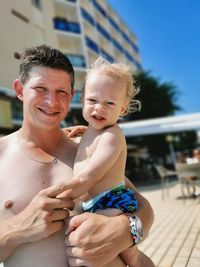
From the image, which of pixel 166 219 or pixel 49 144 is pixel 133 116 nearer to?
pixel 166 219

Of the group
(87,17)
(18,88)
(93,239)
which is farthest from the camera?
(87,17)

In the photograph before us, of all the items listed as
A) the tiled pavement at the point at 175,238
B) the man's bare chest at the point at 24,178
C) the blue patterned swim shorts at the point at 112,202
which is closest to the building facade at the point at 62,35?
the man's bare chest at the point at 24,178

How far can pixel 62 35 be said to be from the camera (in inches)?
1174

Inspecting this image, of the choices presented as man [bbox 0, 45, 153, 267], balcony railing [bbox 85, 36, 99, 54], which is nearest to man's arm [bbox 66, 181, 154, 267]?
man [bbox 0, 45, 153, 267]

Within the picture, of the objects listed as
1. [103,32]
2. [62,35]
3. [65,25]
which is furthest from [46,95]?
[103,32]

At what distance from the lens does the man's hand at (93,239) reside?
4.77ft

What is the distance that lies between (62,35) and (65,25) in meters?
0.84

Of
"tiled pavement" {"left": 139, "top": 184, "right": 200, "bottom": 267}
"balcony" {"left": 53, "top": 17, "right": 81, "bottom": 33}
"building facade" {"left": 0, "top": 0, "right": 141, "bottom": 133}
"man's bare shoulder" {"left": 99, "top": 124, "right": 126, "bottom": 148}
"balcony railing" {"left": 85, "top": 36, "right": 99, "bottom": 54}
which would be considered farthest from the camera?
"balcony railing" {"left": 85, "top": 36, "right": 99, "bottom": 54}

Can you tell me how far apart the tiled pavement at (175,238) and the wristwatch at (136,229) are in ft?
8.02

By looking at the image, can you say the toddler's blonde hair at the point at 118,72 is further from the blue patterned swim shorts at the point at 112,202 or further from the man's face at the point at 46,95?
the blue patterned swim shorts at the point at 112,202

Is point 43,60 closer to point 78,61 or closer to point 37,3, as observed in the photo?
point 37,3

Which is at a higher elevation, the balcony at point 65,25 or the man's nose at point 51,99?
the balcony at point 65,25

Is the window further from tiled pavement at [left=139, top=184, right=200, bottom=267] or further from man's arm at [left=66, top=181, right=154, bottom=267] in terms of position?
man's arm at [left=66, top=181, right=154, bottom=267]

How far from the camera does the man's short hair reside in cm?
178
